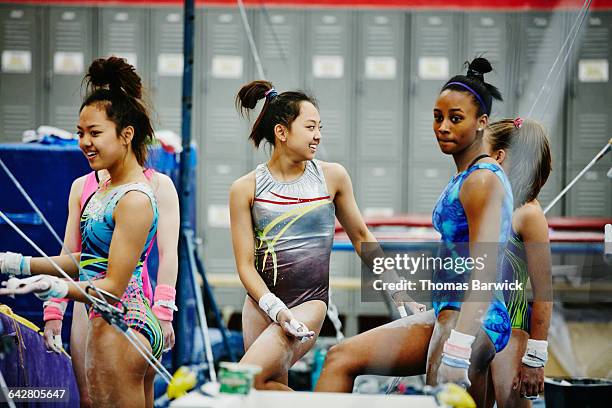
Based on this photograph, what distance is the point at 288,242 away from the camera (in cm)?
234

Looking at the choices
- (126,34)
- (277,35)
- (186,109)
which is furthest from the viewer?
(277,35)

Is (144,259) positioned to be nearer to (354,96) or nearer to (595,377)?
(595,377)

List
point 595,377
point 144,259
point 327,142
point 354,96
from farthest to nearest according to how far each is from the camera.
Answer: point 354,96 → point 327,142 → point 595,377 → point 144,259

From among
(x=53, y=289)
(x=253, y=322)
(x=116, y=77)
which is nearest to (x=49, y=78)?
(x=116, y=77)

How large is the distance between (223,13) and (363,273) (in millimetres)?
2511

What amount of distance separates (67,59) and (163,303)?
1.10 m

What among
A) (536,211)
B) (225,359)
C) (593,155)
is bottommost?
(225,359)

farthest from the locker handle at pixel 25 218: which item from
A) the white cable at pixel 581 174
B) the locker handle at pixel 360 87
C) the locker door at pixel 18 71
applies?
the locker handle at pixel 360 87

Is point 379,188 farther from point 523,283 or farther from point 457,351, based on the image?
point 457,351

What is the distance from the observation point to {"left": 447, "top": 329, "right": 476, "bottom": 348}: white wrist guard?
2164 mm

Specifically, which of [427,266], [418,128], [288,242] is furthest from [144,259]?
[418,128]

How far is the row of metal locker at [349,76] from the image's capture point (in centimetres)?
249

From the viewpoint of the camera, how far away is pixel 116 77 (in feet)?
7.63

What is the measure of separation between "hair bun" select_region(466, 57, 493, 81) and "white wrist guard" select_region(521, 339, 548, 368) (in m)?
0.77
